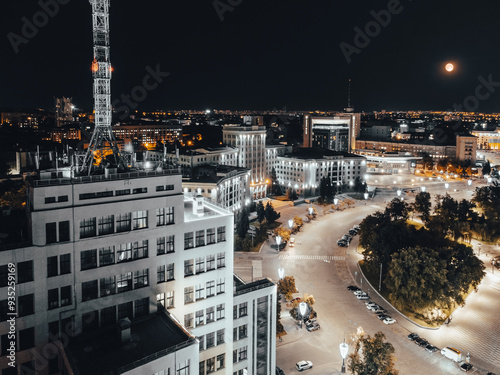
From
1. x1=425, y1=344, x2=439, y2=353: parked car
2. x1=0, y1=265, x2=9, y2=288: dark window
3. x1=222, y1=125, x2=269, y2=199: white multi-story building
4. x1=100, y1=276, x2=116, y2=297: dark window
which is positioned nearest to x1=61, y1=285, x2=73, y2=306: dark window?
x1=100, y1=276, x2=116, y2=297: dark window

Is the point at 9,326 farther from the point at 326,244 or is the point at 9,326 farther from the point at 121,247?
the point at 326,244

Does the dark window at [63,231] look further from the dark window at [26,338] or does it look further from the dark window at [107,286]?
the dark window at [26,338]

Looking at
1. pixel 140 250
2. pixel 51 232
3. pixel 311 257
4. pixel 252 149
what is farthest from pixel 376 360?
pixel 252 149

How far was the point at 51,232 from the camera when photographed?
22812 mm

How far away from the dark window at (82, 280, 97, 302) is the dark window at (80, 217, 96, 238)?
2.65 metres

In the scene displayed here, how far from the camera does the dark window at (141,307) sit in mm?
25769

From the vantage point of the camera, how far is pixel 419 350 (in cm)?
3900

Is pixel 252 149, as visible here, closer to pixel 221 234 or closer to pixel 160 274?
pixel 221 234

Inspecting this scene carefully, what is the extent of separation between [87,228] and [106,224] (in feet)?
3.57

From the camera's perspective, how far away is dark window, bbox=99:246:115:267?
24525mm

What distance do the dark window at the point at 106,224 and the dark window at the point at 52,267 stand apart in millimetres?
2816

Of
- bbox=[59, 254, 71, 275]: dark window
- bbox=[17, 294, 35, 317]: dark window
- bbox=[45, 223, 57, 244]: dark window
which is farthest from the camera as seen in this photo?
bbox=[59, 254, 71, 275]: dark window

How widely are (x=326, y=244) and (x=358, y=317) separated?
2531 cm

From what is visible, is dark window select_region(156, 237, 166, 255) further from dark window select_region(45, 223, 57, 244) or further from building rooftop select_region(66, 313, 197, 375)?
dark window select_region(45, 223, 57, 244)
